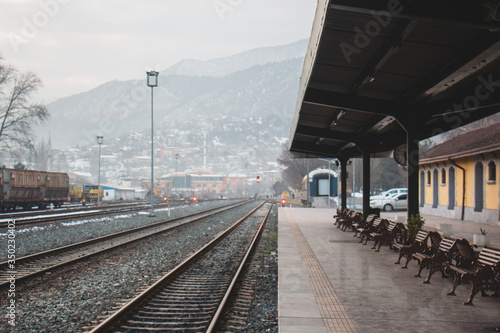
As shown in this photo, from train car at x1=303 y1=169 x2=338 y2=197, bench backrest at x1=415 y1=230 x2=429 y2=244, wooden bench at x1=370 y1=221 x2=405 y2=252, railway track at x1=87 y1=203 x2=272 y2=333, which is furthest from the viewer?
train car at x1=303 y1=169 x2=338 y2=197

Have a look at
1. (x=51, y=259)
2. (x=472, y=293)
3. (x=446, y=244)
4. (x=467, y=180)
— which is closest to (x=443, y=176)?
(x=467, y=180)

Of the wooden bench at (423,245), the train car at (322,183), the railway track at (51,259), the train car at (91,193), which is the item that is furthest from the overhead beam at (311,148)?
the train car at (91,193)

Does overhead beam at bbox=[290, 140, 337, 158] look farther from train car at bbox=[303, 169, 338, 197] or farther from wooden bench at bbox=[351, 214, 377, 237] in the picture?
train car at bbox=[303, 169, 338, 197]

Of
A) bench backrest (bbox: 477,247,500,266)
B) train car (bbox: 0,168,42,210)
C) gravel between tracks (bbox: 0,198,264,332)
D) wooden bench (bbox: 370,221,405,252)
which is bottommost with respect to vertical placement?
gravel between tracks (bbox: 0,198,264,332)

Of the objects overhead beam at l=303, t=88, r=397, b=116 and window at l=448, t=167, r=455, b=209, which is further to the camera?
A: window at l=448, t=167, r=455, b=209

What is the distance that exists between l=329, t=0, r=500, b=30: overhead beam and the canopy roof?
0.01m

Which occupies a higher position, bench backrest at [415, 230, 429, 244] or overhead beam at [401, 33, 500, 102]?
overhead beam at [401, 33, 500, 102]

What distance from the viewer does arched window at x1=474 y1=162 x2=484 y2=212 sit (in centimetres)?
2249

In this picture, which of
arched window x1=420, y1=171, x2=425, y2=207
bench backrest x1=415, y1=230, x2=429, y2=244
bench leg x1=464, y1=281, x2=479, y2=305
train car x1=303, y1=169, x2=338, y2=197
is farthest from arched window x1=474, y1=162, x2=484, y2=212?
train car x1=303, y1=169, x2=338, y2=197

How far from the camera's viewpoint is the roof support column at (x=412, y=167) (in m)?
12.1

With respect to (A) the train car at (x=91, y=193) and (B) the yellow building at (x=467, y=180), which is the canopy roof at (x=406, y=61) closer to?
(B) the yellow building at (x=467, y=180)

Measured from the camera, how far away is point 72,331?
623cm

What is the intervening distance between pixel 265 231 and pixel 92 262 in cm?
1049

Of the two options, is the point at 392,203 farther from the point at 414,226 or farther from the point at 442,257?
the point at 442,257
